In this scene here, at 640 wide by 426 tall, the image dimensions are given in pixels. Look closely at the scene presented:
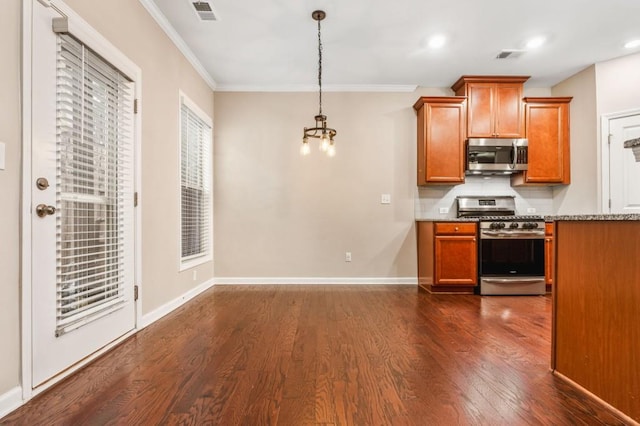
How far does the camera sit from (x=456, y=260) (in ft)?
13.3

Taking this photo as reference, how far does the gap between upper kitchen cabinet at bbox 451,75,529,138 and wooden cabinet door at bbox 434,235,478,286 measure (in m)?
1.41

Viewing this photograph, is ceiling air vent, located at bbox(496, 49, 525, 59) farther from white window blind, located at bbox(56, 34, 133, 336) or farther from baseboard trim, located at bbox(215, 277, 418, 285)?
white window blind, located at bbox(56, 34, 133, 336)

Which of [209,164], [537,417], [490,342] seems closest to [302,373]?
[537,417]

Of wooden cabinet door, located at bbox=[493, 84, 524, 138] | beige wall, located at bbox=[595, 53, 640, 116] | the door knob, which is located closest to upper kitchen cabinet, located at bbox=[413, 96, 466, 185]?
wooden cabinet door, located at bbox=[493, 84, 524, 138]

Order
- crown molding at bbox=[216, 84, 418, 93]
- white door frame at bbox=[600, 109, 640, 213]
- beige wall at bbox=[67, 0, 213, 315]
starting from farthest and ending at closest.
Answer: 1. crown molding at bbox=[216, 84, 418, 93]
2. white door frame at bbox=[600, 109, 640, 213]
3. beige wall at bbox=[67, 0, 213, 315]

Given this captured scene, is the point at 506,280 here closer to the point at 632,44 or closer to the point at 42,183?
the point at 632,44

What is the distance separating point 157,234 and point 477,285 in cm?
359

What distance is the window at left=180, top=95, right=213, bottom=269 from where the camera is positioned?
147 inches

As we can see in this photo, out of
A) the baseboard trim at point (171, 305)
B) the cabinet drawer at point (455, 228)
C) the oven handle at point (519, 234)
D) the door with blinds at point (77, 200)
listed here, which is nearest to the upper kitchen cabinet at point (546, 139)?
the oven handle at point (519, 234)

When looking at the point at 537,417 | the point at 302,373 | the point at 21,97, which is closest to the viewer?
the point at 537,417

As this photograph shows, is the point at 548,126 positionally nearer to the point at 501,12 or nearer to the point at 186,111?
the point at 501,12

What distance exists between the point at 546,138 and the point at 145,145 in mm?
4737

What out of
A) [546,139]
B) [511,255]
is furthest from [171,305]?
[546,139]

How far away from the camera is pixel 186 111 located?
376 centimetres
